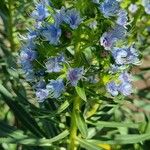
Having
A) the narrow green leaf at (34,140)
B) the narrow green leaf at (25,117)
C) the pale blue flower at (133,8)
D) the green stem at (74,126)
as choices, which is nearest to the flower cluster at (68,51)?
the green stem at (74,126)

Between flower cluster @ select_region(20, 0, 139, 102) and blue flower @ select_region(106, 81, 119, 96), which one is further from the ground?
flower cluster @ select_region(20, 0, 139, 102)

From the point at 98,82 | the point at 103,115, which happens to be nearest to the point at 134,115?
the point at 103,115

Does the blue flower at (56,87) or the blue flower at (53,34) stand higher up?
the blue flower at (53,34)

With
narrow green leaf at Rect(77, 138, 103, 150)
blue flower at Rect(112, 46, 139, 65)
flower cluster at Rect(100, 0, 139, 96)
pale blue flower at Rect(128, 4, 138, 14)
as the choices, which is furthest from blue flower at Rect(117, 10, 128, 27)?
pale blue flower at Rect(128, 4, 138, 14)

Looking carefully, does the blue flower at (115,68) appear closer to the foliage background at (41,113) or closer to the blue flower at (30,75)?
the foliage background at (41,113)

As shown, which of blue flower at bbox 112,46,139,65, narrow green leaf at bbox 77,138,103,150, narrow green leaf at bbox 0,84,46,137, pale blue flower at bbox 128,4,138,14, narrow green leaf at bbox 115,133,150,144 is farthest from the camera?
pale blue flower at bbox 128,4,138,14

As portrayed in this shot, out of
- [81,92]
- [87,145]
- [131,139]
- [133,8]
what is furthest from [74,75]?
[133,8]

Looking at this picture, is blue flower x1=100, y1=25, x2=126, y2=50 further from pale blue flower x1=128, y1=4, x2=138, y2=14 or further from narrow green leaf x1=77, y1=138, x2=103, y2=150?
pale blue flower x1=128, y1=4, x2=138, y2=14

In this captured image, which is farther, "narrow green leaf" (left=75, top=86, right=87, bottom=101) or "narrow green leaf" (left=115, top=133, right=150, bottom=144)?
"narrow green leaf" (left=115, top=133, right=150, bottom=144)
